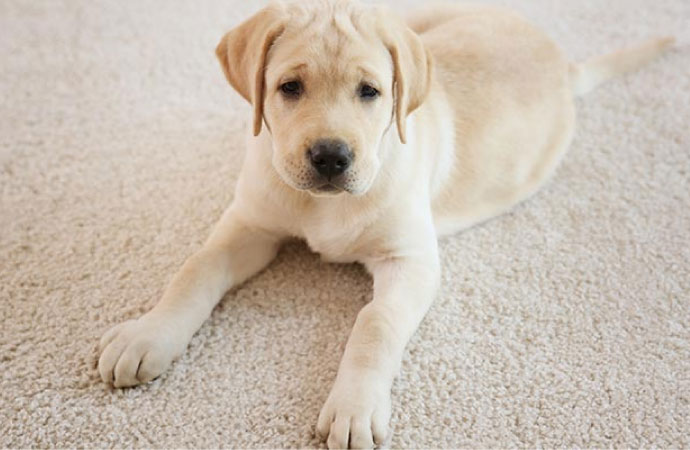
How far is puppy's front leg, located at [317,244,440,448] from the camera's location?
1.52m

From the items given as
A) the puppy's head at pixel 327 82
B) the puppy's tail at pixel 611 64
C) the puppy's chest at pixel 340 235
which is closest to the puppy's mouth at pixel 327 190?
the puppy's head at pixel 327 82

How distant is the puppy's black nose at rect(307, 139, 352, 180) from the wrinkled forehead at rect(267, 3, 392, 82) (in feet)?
0.53

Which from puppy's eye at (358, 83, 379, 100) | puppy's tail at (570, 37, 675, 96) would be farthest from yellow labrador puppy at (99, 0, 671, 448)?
puppy's tail at (570, 37, 675, 96)

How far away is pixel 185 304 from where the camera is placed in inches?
69.5

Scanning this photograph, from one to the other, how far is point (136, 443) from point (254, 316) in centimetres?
47

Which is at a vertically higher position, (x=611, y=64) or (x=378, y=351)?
(x=378, y=351)

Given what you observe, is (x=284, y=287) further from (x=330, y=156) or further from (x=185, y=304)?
(x=330, y=156)

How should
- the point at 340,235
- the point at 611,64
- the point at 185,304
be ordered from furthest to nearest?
1. the point at 611,64
2. the point at 340,235
3. the point at 185,304

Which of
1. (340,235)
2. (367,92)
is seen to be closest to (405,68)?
(367,92)

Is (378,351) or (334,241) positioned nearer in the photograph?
(378,351)

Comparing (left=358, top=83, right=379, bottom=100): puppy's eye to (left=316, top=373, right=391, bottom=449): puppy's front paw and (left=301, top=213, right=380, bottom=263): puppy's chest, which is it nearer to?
(left=301, top=213, right=380, bottom=263): puppy's chest

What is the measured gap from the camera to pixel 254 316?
1.88 m

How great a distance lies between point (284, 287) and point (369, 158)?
1.72 feet

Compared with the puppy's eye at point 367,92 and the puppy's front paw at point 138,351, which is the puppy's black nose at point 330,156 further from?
the puppy's front paw at point 138,351
